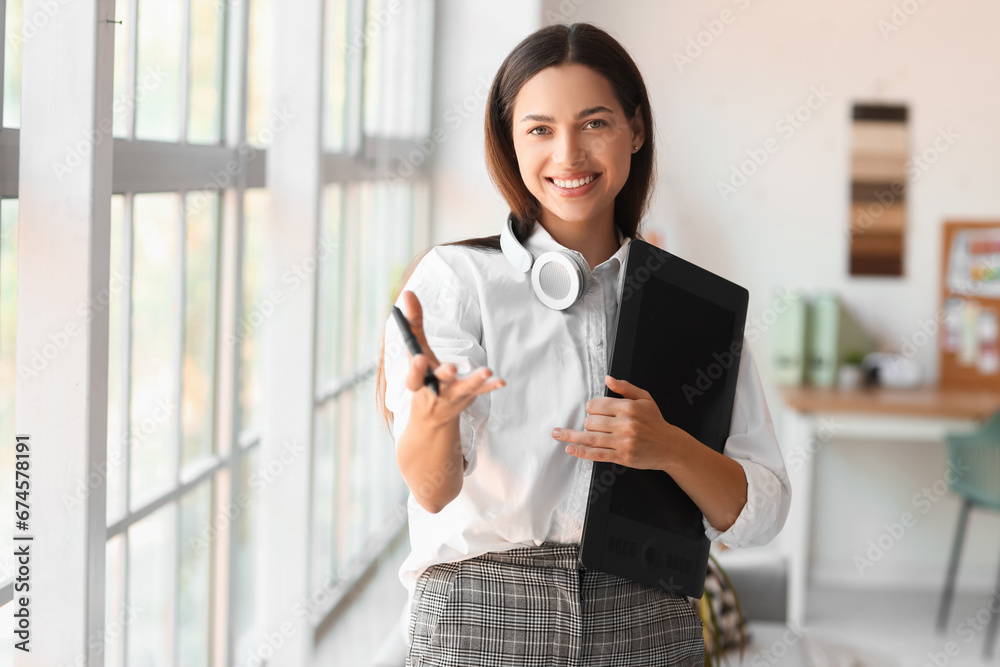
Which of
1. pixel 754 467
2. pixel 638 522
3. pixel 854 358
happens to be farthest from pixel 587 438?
pixel 854 358

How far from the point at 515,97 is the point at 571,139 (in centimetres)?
10

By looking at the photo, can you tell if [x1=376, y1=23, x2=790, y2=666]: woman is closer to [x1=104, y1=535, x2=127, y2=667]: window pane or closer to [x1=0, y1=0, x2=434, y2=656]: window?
[x1=0, y1=0, x2=434, y2=656]: window

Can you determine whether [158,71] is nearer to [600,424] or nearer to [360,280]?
[600,424]

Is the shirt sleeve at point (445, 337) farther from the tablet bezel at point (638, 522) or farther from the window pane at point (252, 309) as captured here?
the window pane at point (252, 309)

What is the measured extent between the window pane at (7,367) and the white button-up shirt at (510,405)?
478mm

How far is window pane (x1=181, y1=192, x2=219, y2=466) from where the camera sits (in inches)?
65.8

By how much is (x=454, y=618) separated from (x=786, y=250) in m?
3.10

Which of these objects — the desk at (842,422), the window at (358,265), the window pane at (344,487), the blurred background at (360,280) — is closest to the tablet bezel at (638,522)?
the blurred background at (360,280)

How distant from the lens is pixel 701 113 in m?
3.80

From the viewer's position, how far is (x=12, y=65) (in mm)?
1132

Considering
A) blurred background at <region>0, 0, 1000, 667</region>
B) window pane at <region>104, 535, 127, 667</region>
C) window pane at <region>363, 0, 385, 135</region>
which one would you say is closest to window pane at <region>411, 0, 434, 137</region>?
blurred background at <region>0, 0, 1000, 667</region>

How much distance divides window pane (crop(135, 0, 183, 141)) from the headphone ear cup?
0.74m

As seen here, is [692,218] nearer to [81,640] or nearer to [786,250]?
[786,250]

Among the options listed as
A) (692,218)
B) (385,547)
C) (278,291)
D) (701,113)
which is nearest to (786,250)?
(692,218)
